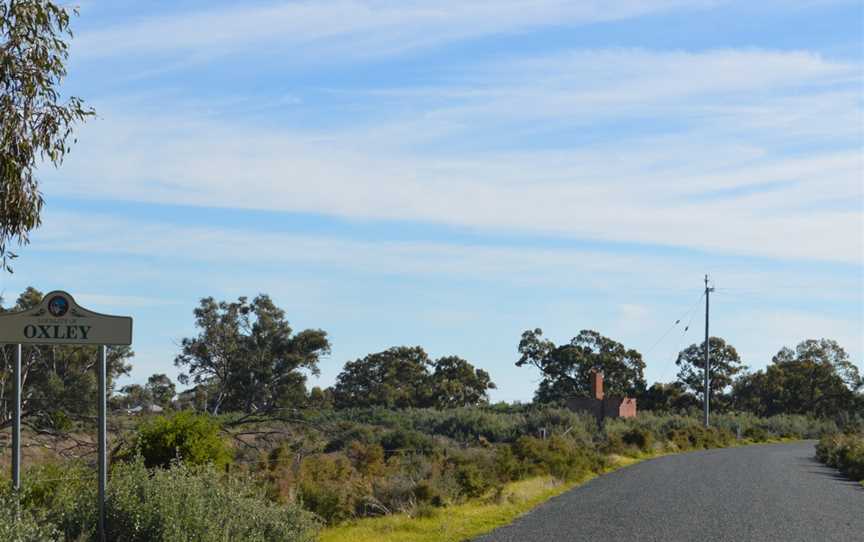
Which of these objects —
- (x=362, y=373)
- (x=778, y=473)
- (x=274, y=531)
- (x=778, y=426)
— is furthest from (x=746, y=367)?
(x=274, y=531)

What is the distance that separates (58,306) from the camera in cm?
1215

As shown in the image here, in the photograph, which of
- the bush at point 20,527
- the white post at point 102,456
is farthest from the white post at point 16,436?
the white post at point 102,456

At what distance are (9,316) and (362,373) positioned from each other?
64709 mm

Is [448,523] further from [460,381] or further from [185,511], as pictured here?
[460,381]

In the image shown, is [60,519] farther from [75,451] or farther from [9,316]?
[75,451]

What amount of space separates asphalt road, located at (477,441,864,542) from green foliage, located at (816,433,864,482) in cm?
64

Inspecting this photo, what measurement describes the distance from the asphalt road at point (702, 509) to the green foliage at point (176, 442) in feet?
14.2

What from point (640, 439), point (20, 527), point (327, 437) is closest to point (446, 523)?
point (20, 527)

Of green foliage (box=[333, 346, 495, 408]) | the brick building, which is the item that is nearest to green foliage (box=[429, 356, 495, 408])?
green foliage (box=[333, 346, 495, 408])

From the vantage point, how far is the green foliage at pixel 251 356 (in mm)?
50969

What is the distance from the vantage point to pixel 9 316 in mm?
12016

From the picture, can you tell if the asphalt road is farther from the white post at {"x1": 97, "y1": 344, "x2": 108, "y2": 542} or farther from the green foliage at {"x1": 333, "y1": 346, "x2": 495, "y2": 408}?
the green foliage at {"x1": 333, "y1": 346, "x2": 495, "y2": 408}

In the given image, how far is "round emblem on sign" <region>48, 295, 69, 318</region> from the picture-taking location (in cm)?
1212

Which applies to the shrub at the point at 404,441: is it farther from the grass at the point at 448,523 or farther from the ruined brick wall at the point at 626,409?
the ruined brick wall at the point at 626,409
